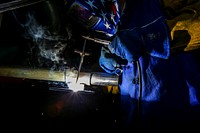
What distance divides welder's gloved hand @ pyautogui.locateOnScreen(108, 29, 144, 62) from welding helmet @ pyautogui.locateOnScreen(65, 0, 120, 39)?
1.67 ft

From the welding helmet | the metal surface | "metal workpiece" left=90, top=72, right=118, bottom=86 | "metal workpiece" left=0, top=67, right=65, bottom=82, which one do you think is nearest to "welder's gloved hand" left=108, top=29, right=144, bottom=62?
the welding helmet

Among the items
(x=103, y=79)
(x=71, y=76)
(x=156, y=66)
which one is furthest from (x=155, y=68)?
(x=71, y=76)

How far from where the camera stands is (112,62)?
130 inches

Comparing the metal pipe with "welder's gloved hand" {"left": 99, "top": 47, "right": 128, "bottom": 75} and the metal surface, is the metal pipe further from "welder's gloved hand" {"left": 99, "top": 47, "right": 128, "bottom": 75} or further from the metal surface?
the metal surface

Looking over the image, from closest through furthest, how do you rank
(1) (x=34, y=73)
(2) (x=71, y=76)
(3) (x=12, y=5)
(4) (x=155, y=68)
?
(3) (x=12, y=5) < (4) (x=155, y=68) < (2) (x=71, y=76) < (1) (x=34, y=73)

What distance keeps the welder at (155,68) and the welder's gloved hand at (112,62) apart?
0.28 metres

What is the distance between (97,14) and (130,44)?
1101 millimetres

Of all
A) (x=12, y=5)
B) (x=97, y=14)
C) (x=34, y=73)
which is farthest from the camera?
(x=34, y=73)

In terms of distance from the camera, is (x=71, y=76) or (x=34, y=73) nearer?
(x=71, y=76)

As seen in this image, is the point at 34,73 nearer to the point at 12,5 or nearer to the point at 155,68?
the point at 12,5

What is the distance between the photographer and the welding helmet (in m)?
3.17

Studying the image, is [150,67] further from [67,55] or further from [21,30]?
[21,30]

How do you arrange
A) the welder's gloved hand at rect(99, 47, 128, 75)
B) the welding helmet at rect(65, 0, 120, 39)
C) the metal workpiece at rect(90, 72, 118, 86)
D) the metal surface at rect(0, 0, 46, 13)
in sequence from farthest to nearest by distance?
the metal workpiece at rect(90, 72, 118, 86) < the welder's gloved hand at rect(99, 47, 128, 75) < the welding helmet at rect(65, 0, 120, 39) < the metal surface at rect(0, 0, 46, 13)

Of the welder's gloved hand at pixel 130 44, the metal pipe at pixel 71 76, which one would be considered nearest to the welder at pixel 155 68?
the welder's gloved hand at pixel 130 44
